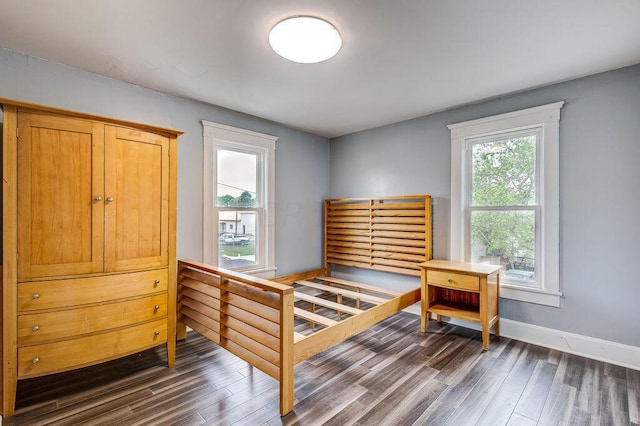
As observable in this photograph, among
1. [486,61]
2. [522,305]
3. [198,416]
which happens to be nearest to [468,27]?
[486,61]

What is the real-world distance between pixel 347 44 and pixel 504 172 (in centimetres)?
208

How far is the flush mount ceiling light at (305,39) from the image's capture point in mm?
1816

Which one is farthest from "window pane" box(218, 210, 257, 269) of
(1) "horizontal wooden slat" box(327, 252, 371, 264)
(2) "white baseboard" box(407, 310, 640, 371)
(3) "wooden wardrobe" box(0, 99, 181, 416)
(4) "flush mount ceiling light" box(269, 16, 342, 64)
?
(2) "white baseboard" box(407, 310, 640, 371)

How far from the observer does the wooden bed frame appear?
1.87 meters

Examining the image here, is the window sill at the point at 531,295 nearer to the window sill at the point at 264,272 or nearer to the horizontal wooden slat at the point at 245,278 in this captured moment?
the horizontal wooden slat at the point at 245,278

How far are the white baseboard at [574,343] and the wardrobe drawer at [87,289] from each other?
124 inches

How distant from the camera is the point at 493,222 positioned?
312 cm

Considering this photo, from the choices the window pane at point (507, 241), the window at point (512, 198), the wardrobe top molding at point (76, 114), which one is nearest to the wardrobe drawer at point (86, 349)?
the wardrobe top molding at point (76, 114)

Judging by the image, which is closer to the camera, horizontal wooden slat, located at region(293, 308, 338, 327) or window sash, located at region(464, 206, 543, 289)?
horizontal wooden slat, located at region(293, 308, 338, 327)

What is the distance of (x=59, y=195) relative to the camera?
6.32 feet

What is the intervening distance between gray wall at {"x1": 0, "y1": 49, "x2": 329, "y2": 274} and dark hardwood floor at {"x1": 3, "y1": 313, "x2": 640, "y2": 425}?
4.00 feet

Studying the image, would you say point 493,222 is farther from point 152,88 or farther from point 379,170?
point 152,88

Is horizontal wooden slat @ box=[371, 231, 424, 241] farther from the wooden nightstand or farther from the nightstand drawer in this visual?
the nightstand drawer

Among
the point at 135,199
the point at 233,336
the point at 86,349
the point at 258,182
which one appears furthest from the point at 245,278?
the point at 258,182
